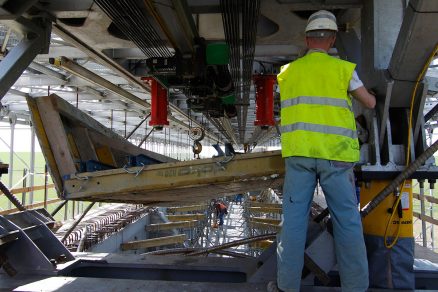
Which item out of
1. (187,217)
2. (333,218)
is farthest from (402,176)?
(187,217)

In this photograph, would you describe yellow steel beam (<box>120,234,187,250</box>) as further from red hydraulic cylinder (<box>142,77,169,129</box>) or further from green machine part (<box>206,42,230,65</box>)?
green machine part (<box>206,42,230,65</box>)

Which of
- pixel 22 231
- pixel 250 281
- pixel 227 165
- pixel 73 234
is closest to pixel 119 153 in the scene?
pixel 22 231

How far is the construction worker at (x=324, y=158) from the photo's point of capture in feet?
7.25

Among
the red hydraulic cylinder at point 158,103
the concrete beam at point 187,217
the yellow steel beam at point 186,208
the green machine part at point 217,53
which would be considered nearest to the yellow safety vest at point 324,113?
the green machine part at point 217,53

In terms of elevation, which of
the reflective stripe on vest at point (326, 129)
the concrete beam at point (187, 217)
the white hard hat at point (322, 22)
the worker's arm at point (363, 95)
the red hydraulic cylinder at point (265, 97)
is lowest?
the concrete beam at point (187, 217)

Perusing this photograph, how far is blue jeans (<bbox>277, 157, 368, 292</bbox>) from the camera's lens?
2.21 m

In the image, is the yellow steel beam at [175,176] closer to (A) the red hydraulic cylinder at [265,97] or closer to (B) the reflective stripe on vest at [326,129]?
(B) the reflective stripe on vest at [326,129]

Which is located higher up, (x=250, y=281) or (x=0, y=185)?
(x=0, y=185)

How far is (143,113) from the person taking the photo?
11.0 meters

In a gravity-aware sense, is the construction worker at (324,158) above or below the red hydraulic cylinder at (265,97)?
below

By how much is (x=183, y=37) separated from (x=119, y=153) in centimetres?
135

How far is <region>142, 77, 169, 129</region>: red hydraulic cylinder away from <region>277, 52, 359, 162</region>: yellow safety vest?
3.50m

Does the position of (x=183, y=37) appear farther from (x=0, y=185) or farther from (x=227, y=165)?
(x=0, y=185)

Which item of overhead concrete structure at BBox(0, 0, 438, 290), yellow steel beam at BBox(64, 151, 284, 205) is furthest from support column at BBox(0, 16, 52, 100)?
yellow steel beam at BBox(64, 151, 284, 205)
